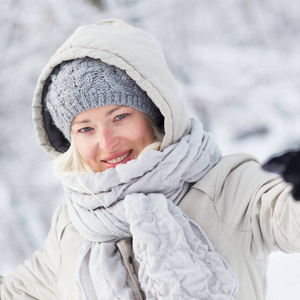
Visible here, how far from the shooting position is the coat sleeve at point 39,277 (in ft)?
4.63

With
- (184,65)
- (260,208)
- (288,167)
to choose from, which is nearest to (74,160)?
(260,208)

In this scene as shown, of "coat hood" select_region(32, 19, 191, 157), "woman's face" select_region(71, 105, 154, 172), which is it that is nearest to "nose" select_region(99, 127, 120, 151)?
"woman's face" select_region(71, 105, 154, 172)

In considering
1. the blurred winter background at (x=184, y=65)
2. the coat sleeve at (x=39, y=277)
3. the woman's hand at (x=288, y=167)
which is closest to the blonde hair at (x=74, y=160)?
the coat sleeve at (x=39, y=277)

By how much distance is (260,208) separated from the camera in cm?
112

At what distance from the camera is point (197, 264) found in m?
1.07

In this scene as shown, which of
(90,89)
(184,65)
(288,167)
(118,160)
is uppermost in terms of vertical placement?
(184,65)

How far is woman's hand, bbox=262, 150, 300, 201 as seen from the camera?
837 mm

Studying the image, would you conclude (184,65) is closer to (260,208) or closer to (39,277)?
(39,277)

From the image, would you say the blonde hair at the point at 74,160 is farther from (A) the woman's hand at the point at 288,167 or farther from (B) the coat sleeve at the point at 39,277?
(A) the woman's hand at the point at 288,167

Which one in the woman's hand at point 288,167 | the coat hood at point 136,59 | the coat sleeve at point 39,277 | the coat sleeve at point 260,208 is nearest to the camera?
the woman's hand at point 288,167

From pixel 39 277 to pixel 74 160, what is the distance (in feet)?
1.29

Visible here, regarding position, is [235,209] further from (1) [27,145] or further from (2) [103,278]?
(1) [27,145]

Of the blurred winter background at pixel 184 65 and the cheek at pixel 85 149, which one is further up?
the blurred winter background at pixel 184 65

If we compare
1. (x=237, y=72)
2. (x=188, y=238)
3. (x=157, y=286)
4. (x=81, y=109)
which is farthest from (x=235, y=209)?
(x=237, y=72)
